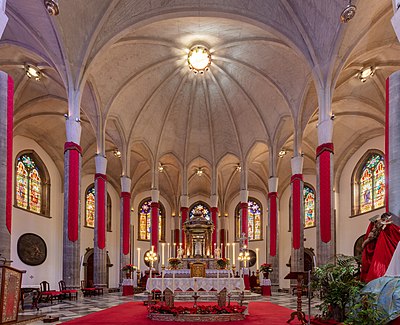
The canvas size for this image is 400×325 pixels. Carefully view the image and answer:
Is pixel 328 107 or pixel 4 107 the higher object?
pixel 328 107

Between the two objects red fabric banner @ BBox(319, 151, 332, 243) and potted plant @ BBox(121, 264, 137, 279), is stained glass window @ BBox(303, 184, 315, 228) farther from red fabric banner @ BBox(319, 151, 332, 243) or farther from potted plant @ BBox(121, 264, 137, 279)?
red fabric banner @ BBox(319, 151, 332, 243)

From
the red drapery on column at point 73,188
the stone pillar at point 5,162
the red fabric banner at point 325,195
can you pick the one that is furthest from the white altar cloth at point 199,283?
the stone pillar at point 5,162

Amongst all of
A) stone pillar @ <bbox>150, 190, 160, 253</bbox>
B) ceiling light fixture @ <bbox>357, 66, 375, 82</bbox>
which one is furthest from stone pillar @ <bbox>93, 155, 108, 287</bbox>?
ceiling light fixture @ <bbox>357, 66, 375, 82</bbox>

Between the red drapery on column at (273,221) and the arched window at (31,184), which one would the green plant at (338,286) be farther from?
the arched window at (31,184)

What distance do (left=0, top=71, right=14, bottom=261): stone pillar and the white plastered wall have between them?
13.2 meters

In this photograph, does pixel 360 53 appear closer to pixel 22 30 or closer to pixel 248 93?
pixel 248 93

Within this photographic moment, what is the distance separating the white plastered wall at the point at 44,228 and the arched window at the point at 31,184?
0.32 metres

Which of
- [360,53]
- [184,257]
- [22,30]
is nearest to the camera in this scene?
[22,30]

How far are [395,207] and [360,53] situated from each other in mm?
8143

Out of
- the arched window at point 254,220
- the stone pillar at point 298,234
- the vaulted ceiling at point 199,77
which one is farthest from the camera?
the arched window at point 254,220

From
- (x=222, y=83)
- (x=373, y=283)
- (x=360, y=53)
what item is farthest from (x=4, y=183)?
(x=222, y=83)

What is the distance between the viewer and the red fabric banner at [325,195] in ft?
42.4

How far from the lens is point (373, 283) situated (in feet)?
22.2

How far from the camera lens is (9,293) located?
6.57 m
